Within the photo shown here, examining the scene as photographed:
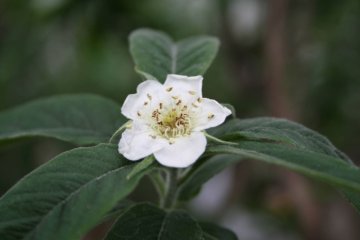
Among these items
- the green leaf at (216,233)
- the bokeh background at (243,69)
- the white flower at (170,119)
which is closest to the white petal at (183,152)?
the white flower at (170,119)

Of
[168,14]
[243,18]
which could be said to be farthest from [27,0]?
[243,18]

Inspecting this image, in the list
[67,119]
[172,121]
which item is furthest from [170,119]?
[67,119]

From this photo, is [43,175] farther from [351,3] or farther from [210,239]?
[351,3]

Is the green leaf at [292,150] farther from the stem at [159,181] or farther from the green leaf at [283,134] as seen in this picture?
the stem at [159,181]

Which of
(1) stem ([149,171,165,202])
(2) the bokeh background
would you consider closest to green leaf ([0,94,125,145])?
(1) stem ([149,171,165,202])

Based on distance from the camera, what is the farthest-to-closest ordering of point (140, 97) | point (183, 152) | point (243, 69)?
point (243, 69) → point (140, 97) → point (183, 152)

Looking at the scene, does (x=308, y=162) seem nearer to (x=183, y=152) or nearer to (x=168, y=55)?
(x=183, y=152)

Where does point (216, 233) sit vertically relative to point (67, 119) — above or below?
below
